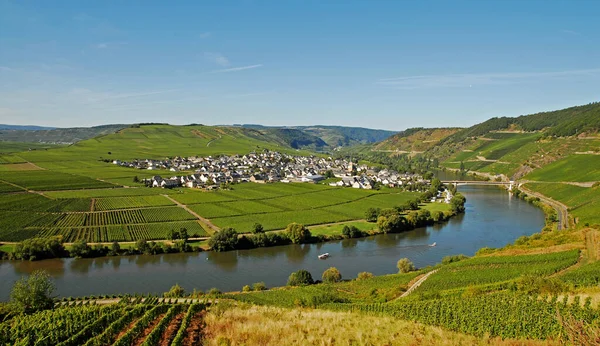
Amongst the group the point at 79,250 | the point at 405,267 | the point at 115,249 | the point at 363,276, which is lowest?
the point at 363,276

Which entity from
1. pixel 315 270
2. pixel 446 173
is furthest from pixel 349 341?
pixel 446 173

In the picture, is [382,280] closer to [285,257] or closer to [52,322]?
[285,257]

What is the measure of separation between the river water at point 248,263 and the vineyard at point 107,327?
1282cm

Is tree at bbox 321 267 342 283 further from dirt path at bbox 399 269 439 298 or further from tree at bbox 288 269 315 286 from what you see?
dirt path at bbox 399 269 439 298

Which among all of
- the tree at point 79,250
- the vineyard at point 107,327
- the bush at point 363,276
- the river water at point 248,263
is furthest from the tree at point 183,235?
the vineyard at point 107,327

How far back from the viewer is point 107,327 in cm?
1566

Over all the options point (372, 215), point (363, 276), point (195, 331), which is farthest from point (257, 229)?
point (195, 331)

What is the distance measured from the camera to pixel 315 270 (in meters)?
36.1

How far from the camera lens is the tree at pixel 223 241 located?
41.0 meters

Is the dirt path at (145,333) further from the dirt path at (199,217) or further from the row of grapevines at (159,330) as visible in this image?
the dirt path at (199,217)

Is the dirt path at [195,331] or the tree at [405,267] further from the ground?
the dirt path at [195,331]

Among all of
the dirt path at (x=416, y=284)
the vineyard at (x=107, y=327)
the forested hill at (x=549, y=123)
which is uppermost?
the forested hill at (x=549, y=123)

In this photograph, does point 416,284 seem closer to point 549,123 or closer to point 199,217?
point 199,217

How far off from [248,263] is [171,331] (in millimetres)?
24545
